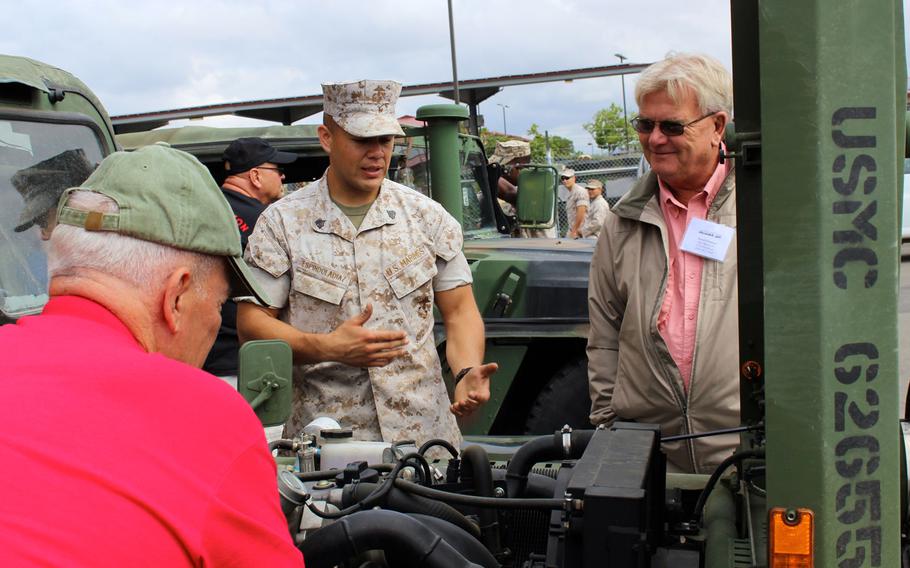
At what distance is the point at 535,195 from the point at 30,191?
432 centimetres

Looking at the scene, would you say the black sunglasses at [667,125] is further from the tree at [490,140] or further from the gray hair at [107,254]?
the tree at [490,140]

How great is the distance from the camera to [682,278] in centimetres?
285

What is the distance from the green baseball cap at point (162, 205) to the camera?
1.56 m

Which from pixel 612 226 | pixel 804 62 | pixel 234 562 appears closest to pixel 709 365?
pixel 612 226

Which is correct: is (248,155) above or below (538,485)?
above

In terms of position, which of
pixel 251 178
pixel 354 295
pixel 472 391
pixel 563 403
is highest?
pixel 251 178

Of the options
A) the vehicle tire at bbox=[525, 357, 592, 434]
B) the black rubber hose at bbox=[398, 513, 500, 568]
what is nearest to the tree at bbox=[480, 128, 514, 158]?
the vehicle tire at bbox=[525, 357, 592, 434]

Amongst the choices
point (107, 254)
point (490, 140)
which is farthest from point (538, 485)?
point (490, 140)

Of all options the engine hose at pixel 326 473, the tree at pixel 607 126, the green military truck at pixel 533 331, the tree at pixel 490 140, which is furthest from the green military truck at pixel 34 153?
the tree at pixel 607 126

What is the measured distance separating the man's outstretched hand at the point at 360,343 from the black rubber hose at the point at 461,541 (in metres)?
1.13

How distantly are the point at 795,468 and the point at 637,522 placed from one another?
261 mm

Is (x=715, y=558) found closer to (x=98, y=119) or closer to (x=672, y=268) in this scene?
(x=672, y=268)

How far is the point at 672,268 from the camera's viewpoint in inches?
113

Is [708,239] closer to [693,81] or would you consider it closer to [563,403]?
[693,81]
